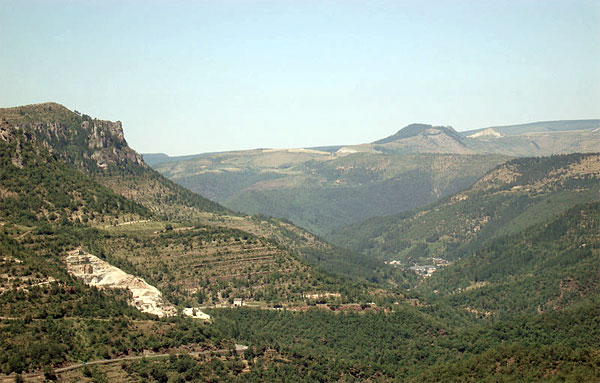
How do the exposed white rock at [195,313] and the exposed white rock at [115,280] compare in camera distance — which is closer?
the exposed white rock at [115,280]

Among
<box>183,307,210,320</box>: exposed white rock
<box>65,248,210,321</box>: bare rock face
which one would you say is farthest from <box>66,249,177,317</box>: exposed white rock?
<box>183,307,210,320</box>: exposed white rock

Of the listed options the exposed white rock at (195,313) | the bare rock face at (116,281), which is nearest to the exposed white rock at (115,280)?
the bare rock face at (116,281)

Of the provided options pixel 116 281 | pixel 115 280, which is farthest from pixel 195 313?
pixel 115 280

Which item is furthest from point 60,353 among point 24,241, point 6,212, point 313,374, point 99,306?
point 6,212

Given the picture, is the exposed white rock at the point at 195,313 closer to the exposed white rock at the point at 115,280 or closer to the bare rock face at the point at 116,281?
the bare rock face at the point at 116,281

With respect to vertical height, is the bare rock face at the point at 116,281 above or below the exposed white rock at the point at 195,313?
above

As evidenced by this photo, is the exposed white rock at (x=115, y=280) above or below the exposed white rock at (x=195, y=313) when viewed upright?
above

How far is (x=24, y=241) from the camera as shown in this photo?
177625 millimetres

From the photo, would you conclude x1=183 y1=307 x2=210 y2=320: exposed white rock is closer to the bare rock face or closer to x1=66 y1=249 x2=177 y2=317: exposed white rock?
the bare rock face

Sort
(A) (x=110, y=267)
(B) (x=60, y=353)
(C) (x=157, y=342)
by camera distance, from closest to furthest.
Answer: (B) (x=60, y=353), (C) (x=157, y=342), (A) (x=110, y=267)

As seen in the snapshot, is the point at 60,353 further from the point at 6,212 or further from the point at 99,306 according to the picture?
the point at 6,212

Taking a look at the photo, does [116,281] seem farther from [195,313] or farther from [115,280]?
[195,313]

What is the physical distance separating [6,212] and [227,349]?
76584 millimetres

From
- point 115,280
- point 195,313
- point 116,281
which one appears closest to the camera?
point 116,281
